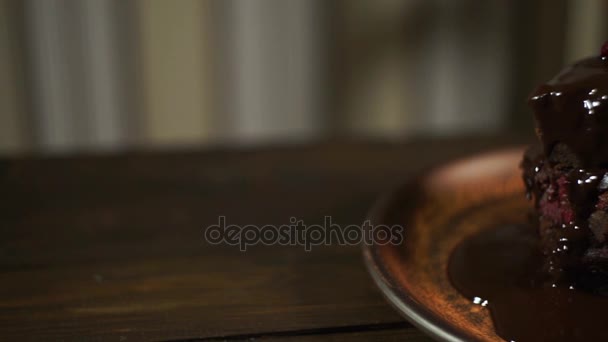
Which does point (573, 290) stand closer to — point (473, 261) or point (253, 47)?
point (473, 261)

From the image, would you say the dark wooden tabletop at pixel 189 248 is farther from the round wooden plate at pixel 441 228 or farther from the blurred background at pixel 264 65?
the blurred background at pixel 264 65

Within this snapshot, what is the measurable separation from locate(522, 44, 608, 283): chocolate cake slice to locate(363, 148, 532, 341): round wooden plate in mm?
130

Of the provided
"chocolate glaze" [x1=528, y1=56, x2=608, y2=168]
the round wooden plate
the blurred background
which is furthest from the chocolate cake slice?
the blurred background

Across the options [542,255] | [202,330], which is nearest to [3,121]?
[202,330]

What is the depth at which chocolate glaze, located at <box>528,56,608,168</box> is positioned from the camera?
2.65 ft

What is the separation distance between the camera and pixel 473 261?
0.97 metres

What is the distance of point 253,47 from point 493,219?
1445mm

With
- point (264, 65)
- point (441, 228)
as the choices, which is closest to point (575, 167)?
point (441, 228)

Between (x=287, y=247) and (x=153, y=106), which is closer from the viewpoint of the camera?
(x=287, y=247)

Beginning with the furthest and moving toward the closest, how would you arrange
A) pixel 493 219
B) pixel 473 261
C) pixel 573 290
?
pixel 493 219 < pixel 473 261 < pixel 573 290

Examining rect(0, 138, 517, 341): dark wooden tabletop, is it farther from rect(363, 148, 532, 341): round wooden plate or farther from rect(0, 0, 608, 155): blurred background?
rect(0, 0, 608, 155): blurred background

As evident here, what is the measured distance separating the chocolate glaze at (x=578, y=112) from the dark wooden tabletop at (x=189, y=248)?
0.27m

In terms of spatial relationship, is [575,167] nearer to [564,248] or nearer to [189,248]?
[564,248]

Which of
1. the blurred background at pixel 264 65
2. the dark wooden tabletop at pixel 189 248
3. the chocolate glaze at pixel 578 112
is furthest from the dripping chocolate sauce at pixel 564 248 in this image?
the blurred background at pixel 264 65
